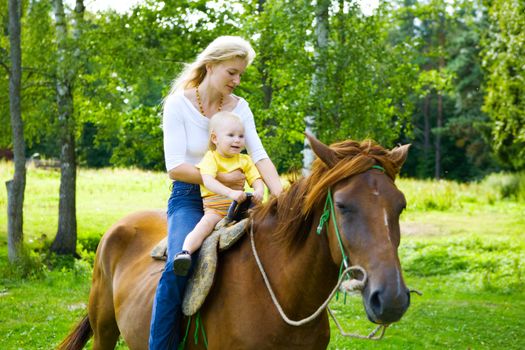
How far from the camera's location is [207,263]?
10.9ft

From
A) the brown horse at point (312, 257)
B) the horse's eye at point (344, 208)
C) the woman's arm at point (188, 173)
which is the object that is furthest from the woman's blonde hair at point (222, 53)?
the horse's eye at point (344, 208)

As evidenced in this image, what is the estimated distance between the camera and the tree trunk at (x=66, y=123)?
11625 mm

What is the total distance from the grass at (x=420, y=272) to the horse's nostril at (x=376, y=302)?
3785 millimetres

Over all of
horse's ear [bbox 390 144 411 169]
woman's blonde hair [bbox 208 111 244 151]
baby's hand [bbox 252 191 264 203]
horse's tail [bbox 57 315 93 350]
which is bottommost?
horse's tail [bbox 57 315 93 350]

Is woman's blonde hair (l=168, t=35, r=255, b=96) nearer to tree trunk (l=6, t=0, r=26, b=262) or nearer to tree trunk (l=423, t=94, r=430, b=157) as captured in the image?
tree trunk (l=6, t=0, r=26, b=262)

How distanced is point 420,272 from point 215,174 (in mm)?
9931

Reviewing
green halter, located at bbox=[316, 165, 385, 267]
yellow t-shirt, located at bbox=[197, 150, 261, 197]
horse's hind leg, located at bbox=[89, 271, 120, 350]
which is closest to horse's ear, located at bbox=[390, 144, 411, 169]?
green halter, located at bbox=[316, 165, 385, 267]

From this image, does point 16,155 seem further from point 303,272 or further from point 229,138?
point 303,272

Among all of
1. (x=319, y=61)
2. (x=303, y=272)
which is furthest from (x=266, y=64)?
(x=303, y=272)

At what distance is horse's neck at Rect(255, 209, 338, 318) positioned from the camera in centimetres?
302

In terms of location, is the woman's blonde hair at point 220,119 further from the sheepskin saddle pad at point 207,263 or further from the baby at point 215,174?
the sheepskin saddle pad at point 207,263

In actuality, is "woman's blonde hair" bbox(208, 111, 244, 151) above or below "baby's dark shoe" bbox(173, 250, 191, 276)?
above

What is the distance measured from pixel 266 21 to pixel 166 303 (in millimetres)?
10102

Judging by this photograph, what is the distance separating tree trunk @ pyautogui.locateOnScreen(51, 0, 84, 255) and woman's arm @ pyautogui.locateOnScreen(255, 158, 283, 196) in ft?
28.4
